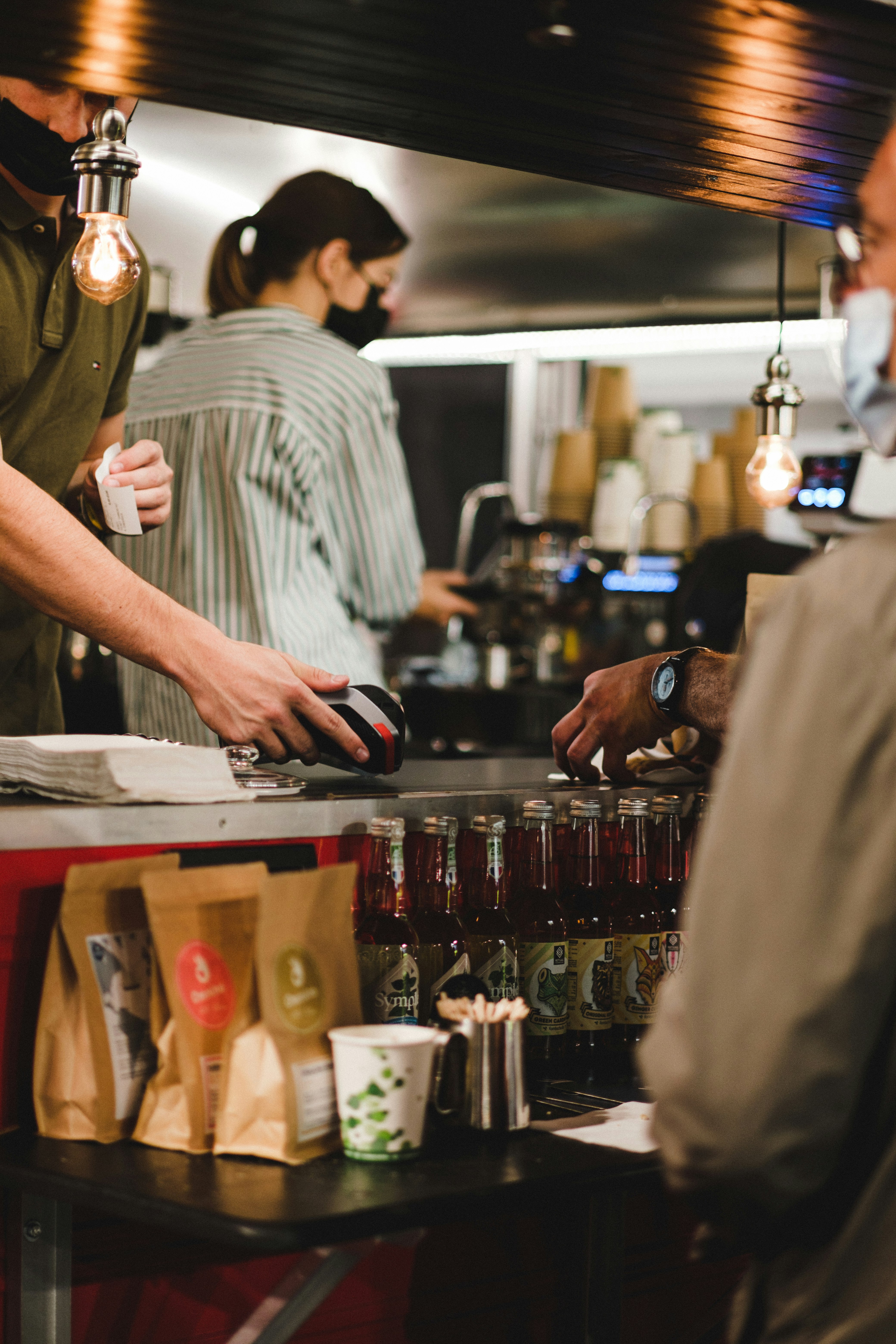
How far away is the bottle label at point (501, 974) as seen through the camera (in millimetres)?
1583

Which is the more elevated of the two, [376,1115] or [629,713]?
[629,713]

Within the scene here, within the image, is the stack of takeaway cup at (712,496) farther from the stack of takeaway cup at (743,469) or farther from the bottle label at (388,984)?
the bottle label at (388,984)

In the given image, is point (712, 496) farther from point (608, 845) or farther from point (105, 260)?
point (105, 260)

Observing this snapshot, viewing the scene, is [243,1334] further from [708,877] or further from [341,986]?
[708,877]

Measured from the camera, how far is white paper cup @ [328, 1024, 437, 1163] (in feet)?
4.12

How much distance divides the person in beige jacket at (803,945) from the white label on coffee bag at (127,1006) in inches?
26.0

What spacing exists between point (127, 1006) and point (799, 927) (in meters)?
0.78

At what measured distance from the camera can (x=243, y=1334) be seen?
1.35 meters

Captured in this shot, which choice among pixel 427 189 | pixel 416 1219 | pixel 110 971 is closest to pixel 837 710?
pixel 416 1219

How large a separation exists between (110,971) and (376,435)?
1703mm

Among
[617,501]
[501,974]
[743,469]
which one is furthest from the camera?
[743,469]

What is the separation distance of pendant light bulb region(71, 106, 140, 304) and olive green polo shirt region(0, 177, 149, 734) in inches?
15.2

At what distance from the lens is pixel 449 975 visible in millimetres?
1536

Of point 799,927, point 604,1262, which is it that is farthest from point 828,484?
point 799,927
